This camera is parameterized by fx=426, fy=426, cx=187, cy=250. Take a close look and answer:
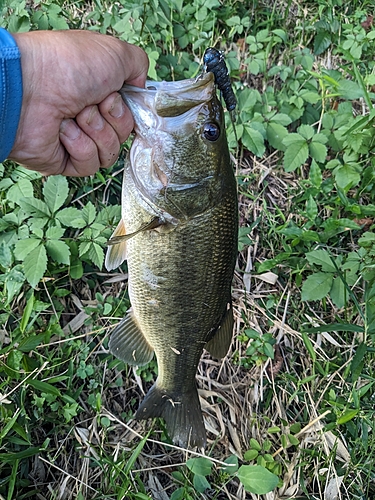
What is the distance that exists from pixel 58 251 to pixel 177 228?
0.92 meters

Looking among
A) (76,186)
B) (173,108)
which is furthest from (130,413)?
(173,108)

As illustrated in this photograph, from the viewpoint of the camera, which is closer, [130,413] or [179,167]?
[179,167]

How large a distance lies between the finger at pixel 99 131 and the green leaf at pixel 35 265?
79cm

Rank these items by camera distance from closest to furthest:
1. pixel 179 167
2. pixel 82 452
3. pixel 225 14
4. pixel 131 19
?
pixel 179 167 → pixel 82 452 → pixel 131 19 → pixel 225 14

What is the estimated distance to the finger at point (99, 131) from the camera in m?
1.88

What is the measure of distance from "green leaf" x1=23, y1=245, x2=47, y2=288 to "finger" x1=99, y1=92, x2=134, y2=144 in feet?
3.14

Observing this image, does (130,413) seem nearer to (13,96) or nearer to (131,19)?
(13,96)

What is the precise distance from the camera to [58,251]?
2555 mm

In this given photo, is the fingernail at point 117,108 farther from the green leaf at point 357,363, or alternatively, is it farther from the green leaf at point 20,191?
the green leaf at point 357,363

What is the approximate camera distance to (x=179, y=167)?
193 cm

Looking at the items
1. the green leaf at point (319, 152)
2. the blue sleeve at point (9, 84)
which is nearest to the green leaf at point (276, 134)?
the green leaf at point (319, 152)

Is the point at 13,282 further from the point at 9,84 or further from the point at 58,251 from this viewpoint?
the point at 9,84

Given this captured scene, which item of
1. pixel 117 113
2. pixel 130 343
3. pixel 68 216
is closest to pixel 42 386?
pixel 130 343

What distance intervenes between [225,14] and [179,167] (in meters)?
2.27
